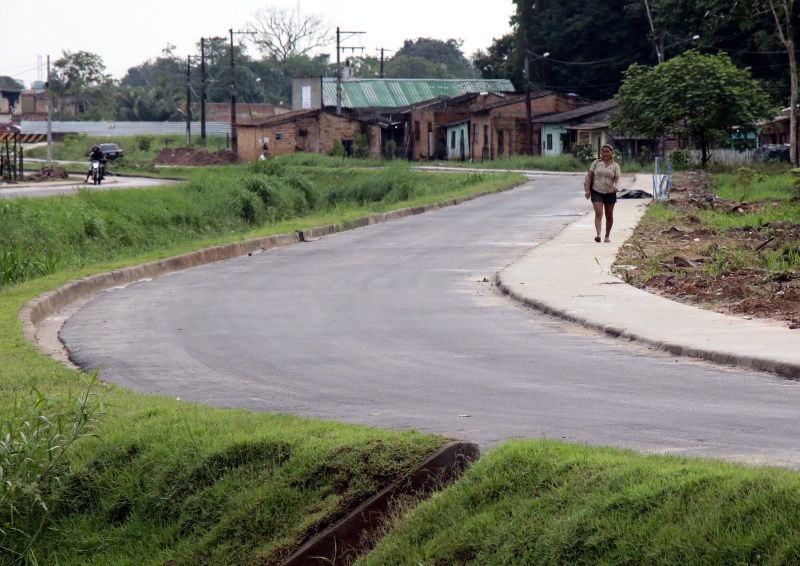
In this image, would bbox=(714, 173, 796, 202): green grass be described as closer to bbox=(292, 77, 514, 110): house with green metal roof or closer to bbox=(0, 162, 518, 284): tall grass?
bbox=(0, 162, 518, 284): tall grass

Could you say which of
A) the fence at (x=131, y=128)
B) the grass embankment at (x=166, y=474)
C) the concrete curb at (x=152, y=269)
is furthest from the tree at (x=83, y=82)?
the grass embankment at (x=166, y=474)

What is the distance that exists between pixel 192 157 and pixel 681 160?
163ft

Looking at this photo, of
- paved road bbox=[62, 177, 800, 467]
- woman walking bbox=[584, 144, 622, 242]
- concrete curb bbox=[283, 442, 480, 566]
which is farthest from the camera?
woman walking bbox=[584, 144, 622, 242]

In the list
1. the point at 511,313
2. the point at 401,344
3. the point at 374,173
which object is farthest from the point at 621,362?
the point at 374,173

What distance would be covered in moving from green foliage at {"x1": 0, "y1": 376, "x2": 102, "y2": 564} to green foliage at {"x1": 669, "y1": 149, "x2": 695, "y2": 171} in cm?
5037

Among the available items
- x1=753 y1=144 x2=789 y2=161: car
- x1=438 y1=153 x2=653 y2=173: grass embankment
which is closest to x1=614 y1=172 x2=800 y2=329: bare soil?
x1=753 y1=144 x2=789 y2=161: car

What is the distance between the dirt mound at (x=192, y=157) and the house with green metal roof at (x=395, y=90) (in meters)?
11.3

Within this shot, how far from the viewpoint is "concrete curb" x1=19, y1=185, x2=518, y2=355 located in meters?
16.4

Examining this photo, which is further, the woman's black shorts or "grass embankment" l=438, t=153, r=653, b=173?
"grass embankment" l=438, t=153, r=653, b=173

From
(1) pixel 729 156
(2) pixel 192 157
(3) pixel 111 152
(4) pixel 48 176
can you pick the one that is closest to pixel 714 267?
(1) pixel 729 156

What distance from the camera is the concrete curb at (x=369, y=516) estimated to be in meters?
6.98

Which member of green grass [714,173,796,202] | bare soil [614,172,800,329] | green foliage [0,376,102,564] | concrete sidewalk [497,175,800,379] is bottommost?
green foliage [0,376,102,564]

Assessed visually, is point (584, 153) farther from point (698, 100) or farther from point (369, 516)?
point (369, 516)

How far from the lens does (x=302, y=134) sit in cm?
9444
